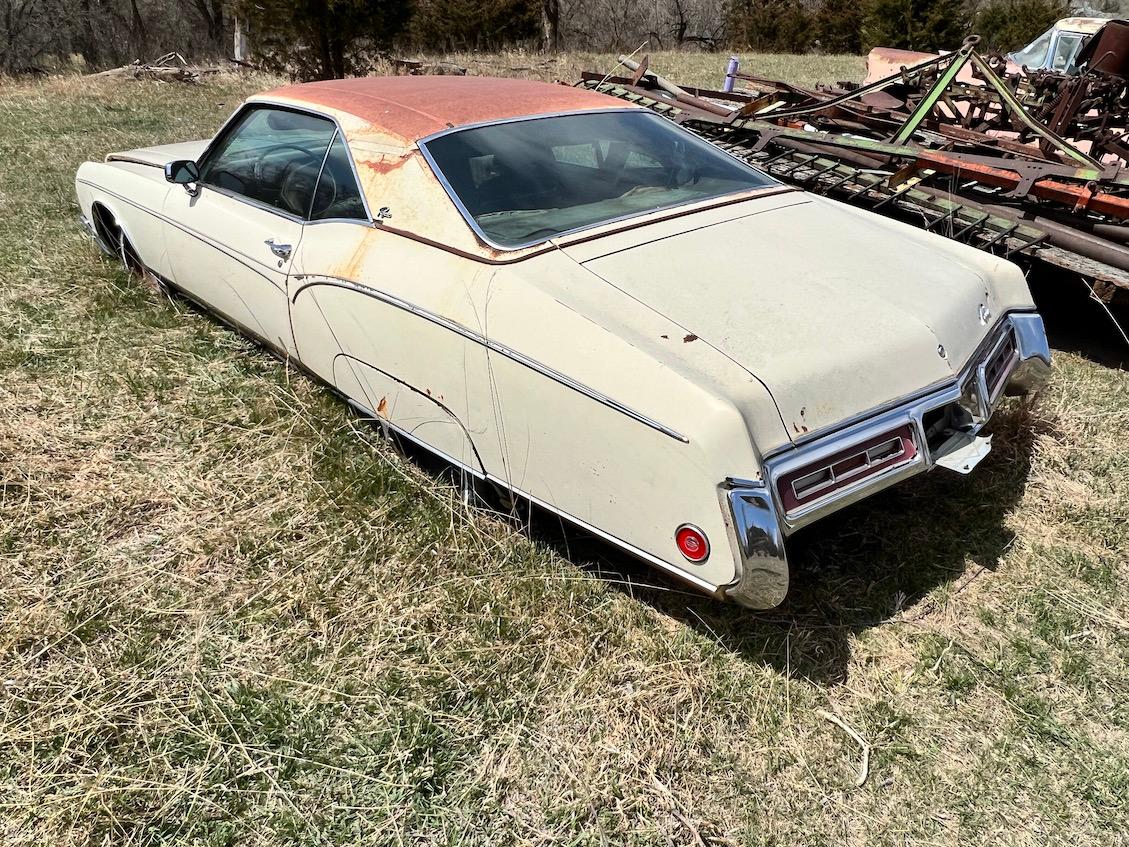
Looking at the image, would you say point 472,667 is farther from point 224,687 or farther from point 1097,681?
point 1097,681

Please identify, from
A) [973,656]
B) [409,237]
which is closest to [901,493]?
[973,656]

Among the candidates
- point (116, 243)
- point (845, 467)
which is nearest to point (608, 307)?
point (845, 467)

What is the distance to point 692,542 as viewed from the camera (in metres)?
1.92

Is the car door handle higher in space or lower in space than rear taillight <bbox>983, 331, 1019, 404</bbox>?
higher

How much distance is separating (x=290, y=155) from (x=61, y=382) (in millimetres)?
1391

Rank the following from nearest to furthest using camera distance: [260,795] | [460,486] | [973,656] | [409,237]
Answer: [260,795], [973,656], [409,237], [460,486]

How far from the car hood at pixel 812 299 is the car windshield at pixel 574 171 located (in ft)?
0.71

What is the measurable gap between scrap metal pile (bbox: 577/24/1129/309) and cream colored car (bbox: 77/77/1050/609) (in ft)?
4.65

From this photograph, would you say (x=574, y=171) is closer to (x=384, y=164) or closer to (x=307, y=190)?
(x=384, y=164)

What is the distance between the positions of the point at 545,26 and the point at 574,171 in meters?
20.1

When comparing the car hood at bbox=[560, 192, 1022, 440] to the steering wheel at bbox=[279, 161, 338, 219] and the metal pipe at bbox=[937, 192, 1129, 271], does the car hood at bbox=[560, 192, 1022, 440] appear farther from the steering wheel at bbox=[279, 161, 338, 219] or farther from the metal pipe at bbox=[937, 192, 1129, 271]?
the metal pipe at bbox=[937, 192, 1129, 271]

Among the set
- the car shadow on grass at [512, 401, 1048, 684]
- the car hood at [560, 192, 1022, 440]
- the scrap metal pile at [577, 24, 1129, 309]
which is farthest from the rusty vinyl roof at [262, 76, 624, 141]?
the scrap metal pile at [577, 24, 1129, 309]

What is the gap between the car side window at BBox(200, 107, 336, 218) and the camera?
3.04 meters

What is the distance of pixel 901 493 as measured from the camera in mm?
2951
